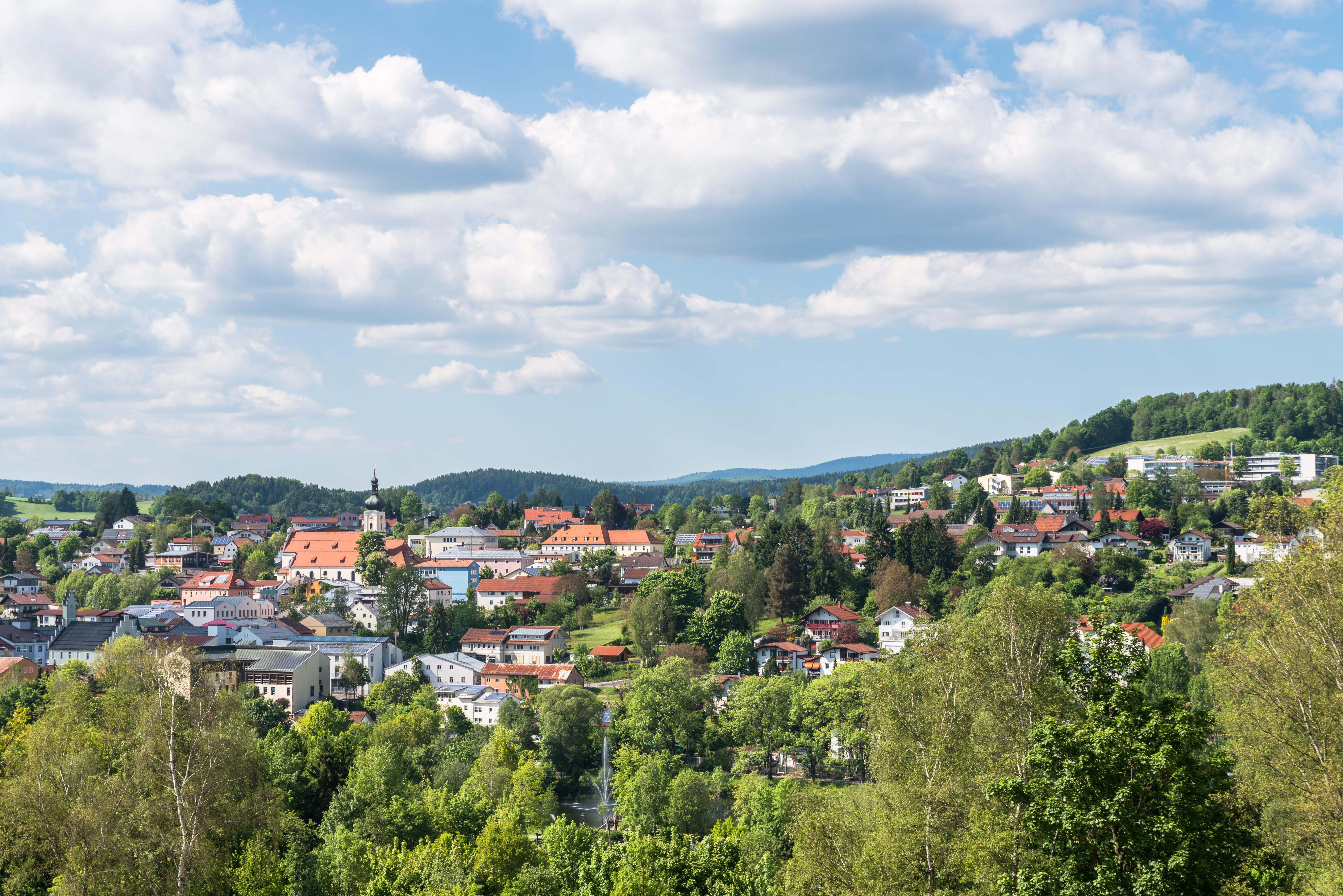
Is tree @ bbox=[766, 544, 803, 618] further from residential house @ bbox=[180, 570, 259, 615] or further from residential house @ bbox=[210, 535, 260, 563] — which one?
residential house @ bbox=[210, 535, 260, 563]

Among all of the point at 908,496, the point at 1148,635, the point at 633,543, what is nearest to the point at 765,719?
A: the point at 1148,635

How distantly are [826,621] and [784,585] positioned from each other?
4.73 metres

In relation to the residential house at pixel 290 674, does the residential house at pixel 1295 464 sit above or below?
above

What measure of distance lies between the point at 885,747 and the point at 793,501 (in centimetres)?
12550

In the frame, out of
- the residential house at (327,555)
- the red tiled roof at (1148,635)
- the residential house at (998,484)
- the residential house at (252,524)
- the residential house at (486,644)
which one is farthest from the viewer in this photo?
the residential house at (252,524)

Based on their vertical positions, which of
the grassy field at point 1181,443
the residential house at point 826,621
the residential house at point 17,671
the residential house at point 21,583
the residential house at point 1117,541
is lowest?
the residential house at point 826,621

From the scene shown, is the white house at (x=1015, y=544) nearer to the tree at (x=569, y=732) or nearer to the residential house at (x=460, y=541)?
the tree at (x=569, y=732)

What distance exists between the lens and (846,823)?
21125 mm

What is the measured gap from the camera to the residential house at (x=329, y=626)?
281ft

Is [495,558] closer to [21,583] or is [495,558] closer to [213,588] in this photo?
[213,588]

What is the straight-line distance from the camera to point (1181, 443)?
168000 millimetres

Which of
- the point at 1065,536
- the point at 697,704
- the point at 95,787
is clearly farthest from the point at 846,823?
the point at 1065,536

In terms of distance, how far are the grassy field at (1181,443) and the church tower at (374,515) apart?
10430 centimetres

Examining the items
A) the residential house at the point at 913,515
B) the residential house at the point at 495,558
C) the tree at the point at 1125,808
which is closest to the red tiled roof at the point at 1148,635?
the residential house at the point at 913,515
